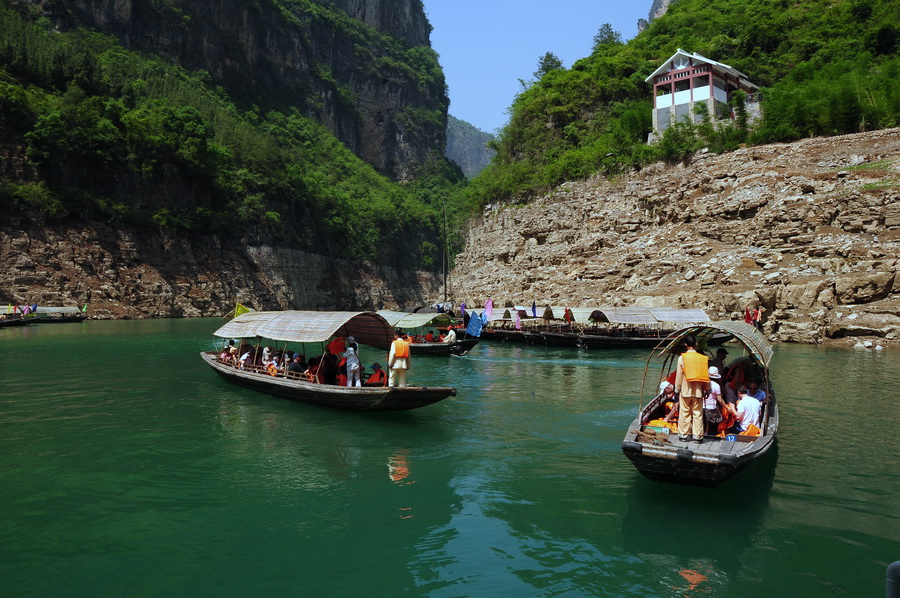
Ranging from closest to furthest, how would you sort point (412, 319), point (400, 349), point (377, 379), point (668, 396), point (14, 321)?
point (668, 396)
point (400, 349)
point (377, 379)
point (412, 319)
point (14, 321)

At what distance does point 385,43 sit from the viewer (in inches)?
5344

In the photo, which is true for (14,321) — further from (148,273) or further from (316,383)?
(316,383)

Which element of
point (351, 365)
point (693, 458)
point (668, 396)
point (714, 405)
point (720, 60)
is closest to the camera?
point (693, 458)

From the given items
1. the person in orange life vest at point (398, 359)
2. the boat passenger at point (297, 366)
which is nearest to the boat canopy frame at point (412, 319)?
the boat passenger at point (297, 366)

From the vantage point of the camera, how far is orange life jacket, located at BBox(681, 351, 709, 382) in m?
9.26

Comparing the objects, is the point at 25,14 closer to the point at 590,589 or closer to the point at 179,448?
the point at 179,448

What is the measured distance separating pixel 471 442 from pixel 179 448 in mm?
5806

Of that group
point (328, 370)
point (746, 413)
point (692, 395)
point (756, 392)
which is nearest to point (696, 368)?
point (692, 395)

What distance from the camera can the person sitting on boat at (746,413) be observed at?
9.95 m

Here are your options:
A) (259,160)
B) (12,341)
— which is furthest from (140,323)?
(259,160)

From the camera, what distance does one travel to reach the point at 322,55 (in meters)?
118

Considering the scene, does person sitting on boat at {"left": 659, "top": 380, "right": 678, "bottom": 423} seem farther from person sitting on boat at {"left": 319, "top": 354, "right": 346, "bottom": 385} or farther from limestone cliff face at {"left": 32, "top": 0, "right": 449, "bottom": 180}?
limestone cliff face at {"left": 32, "top": 0, "right": 449, "bottom": 180}

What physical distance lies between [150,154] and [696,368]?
63511 millimetres

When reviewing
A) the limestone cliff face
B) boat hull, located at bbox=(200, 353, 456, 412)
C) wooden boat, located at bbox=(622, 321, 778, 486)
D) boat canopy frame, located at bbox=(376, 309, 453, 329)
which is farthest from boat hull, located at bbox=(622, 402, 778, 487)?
the limestone cliff face
